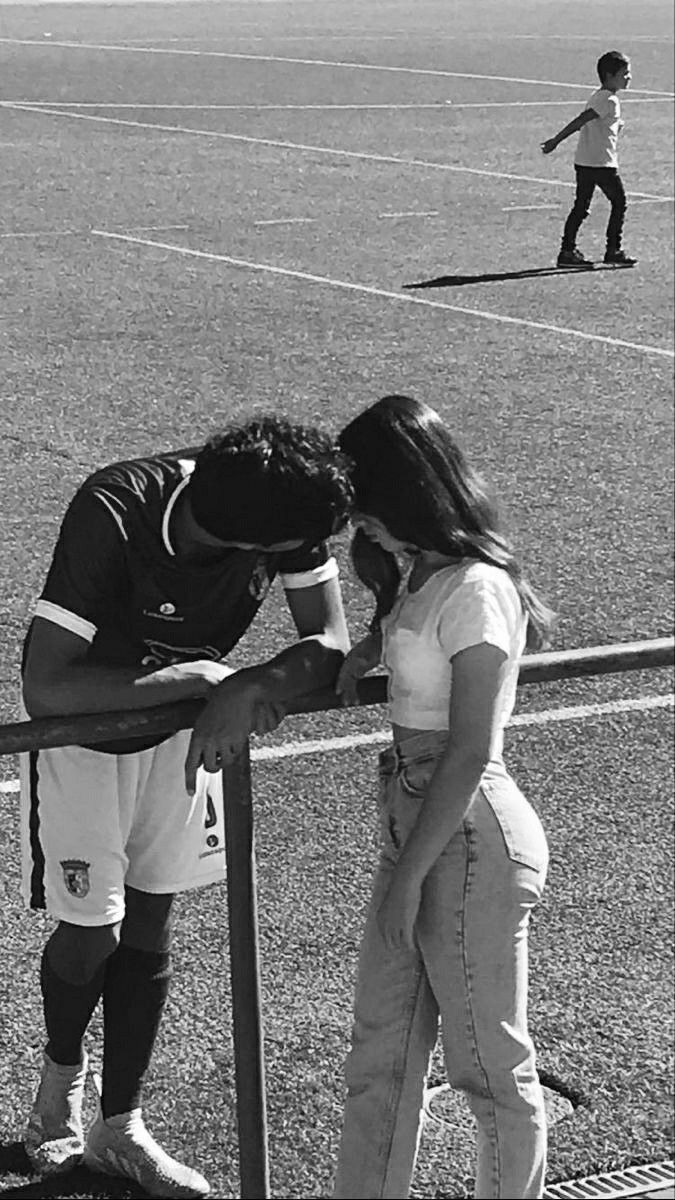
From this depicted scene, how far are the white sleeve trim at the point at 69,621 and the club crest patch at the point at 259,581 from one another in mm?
325

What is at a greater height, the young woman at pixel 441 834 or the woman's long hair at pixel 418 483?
the woman's long hair at pixel 418 483

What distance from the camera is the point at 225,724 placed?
11.1ft

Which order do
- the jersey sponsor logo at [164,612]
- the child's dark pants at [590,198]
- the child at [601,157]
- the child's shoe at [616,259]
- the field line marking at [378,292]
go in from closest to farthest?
the jersey sponsor logo at [164,612] < the child at [601,157] < the field line marking at [378,292] < the child's dark pants at [590,198] < the child's shoe at [616,259]

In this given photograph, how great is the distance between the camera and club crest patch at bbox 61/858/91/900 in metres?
4.03

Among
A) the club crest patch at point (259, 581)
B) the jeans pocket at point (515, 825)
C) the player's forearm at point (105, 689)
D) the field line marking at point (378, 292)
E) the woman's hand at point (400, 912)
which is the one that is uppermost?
the club crest patch at point (259, 581)

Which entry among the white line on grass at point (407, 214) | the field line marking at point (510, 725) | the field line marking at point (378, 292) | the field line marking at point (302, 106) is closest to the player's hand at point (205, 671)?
the field line marking at point (510, 725)

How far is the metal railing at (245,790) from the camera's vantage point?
10.5 ft

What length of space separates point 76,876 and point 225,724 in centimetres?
80

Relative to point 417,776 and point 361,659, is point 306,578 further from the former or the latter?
point 417,776

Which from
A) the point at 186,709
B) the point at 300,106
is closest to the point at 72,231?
the point at 300,106

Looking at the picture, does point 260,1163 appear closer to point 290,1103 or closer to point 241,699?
point 241,699

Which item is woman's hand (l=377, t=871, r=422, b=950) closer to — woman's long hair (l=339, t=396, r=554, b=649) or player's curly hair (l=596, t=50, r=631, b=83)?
woman's long hair (l=339, t=396, r=554, b=649)

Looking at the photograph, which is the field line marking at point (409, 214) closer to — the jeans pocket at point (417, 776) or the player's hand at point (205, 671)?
the player's hand at point (205, 671)

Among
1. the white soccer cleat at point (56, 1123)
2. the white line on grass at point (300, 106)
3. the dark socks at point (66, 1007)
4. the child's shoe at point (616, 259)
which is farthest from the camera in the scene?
→ the white line on grass at point (300, 106)
